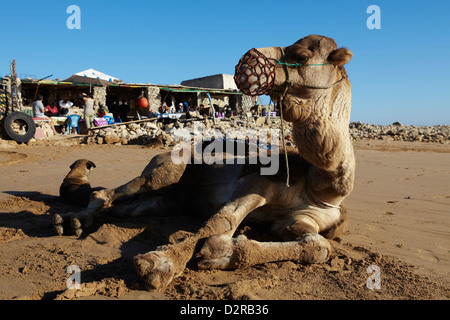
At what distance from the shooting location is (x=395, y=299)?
87.5 inches

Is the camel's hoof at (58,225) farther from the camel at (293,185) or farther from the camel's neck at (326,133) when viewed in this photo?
the camel's neck at (326,133)

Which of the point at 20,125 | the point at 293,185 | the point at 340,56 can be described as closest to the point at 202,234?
the point at 293,185

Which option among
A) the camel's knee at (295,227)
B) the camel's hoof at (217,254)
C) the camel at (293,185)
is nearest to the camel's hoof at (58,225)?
the camel at (293,185)

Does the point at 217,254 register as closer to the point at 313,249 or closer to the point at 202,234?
the point at 202,234

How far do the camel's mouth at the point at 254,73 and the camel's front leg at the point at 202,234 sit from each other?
1072mm

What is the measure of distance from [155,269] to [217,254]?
1.58 ft

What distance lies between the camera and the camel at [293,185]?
234cm

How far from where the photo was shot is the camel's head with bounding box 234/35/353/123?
236cm

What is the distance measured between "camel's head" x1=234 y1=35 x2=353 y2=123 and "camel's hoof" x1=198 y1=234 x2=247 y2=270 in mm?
1012

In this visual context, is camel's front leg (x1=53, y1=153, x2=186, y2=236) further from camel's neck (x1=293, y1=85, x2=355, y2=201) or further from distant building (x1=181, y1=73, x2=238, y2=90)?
distant building (x1=181, y1=73, x2=238, y2=90)

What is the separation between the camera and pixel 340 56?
2438 mm

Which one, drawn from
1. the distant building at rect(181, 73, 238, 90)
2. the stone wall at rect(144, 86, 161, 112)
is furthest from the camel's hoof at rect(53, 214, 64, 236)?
the distant building at rect(181, 73, 238, 90)

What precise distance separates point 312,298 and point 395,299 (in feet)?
1.76

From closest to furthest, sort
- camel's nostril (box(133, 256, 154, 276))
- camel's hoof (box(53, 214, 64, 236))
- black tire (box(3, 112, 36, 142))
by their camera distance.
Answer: camel's nostril (box(133, 256, 154, 276)) → camel's hoof (box(53, 214, 64, 236)) → black tire (box(3, 112, 36, 142))
